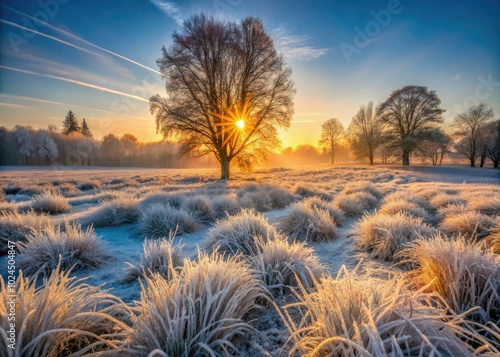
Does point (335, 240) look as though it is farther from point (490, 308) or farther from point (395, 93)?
point (395, 93)

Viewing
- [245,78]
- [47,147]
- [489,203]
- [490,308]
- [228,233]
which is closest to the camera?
[490,308]

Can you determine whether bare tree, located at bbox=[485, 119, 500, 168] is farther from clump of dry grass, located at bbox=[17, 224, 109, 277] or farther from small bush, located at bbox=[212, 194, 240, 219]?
clump of dry grass, located at bbox=[17, 224, 109, 277]

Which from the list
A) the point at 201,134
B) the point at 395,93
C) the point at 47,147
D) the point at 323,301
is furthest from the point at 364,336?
the point at 47,147

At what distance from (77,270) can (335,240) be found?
13.8 ft

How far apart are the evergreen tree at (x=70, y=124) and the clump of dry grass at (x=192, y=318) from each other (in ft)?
246

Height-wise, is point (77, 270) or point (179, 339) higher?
point (179, 339)

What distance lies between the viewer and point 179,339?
1.31 meters

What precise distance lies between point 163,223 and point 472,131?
47319 millimetres

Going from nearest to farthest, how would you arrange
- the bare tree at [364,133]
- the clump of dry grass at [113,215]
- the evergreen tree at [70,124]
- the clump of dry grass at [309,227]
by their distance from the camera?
the clump of dry grass at [309,227] → the clump of dry grass at [113,215] → the bare tree at [364,133] → the evergreen tree at [70,124]

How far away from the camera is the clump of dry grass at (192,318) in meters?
1.29

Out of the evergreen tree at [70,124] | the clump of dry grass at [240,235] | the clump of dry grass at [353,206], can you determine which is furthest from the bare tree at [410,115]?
the evergreen tree at [70,124]

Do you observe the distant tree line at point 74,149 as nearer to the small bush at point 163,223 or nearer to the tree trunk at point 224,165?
the tree trunk at point 224,165

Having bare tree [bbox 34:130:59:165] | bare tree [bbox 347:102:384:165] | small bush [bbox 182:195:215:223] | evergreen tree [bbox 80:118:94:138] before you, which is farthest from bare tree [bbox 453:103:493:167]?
evergreen tree [bbox 80:118:94:138]

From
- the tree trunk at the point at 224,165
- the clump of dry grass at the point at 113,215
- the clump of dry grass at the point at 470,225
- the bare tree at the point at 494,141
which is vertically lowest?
the clump of dry grass at the point at 113,215
